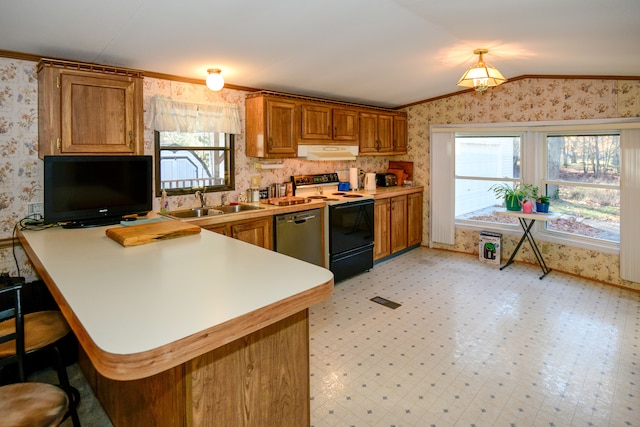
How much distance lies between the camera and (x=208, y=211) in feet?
12.9

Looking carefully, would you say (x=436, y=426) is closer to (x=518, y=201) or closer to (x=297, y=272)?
(x=297, y=272)

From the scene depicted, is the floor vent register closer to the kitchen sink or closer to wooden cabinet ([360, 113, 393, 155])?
the kitchen sink

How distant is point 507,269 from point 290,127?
11.0 ft

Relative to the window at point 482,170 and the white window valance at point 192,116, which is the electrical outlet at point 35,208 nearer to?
the white window valance at point 192,116

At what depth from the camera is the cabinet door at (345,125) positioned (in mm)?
4977

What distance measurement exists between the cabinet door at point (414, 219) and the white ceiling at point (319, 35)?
7.22 ft

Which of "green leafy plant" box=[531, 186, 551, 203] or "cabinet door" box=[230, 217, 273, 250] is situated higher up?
"green leafy plant" box=[531, 186, 551, 203]

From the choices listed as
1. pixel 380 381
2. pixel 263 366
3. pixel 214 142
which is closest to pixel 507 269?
pixel 380 381

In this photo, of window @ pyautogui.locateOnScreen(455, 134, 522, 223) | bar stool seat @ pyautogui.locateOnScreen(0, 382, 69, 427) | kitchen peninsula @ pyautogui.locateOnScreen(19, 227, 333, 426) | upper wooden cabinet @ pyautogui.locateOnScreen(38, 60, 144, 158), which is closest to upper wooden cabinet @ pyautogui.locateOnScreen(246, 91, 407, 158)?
window @ pyautogui.locateOnScreen(455, 134, 522, 223)

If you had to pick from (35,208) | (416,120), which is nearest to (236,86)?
(35,208)

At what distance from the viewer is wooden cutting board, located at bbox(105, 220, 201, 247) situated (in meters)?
2.26

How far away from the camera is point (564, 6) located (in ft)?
8.06

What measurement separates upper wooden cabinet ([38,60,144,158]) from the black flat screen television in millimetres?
82

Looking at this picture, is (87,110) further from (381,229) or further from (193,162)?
(381,229)
